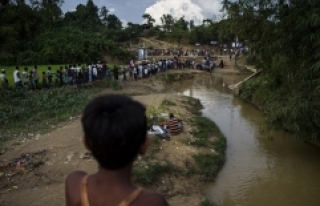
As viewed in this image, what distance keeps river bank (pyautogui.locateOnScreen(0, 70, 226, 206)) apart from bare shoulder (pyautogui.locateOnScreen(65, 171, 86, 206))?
5.30 metres

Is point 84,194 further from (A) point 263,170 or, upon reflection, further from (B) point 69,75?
(B) point 69,75

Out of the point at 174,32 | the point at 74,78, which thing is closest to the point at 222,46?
the point at 174,32

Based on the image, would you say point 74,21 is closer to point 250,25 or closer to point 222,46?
point 222,46

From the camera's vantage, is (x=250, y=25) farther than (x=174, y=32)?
No

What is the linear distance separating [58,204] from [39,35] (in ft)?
85.0

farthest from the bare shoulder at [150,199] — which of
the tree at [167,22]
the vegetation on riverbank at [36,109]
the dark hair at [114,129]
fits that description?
the tree at [167,22]

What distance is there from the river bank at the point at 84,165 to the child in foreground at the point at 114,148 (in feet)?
18.0

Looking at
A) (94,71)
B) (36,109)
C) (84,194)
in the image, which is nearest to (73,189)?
(84,194)

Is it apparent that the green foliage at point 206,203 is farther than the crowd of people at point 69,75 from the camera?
No

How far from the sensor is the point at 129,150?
155 cm

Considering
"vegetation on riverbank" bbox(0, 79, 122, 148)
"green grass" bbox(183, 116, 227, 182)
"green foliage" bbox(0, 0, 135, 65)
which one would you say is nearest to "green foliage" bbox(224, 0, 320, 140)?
"green grass" bbox(183, 116, 227, 182)

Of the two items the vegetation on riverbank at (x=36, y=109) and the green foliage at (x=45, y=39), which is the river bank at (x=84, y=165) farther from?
the green foliage at (x=45, y=39)

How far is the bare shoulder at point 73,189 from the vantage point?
164 cm

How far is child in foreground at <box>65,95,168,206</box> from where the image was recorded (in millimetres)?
1494
